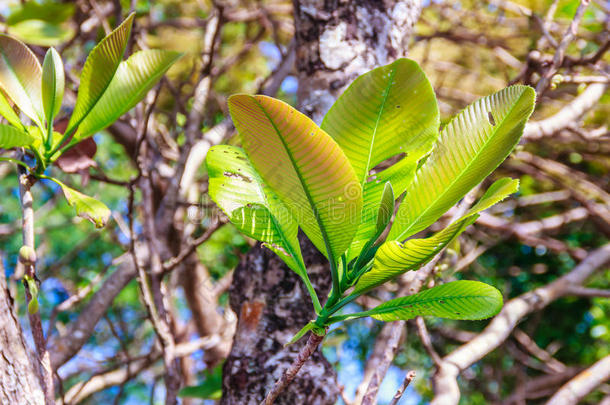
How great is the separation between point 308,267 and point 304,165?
393 mm

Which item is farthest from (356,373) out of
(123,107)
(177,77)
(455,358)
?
(123,107)

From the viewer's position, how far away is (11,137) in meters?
0.62

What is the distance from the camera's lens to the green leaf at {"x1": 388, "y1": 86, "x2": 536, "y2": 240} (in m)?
0.53

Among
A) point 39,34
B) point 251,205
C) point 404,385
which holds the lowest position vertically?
point 404,385

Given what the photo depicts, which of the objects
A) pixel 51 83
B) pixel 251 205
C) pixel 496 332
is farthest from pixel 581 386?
pixel 51 83

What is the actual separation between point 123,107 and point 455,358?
2.63 feet

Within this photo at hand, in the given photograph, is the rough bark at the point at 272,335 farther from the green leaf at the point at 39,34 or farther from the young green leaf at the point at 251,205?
the green leaf at the point at 39,34

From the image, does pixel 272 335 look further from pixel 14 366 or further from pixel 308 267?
pixel 14 366

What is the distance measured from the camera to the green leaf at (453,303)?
20.4 inches

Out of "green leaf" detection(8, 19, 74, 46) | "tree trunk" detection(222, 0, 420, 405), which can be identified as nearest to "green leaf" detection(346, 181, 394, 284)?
"tree trunk" detection(222, 0, 420, 405)

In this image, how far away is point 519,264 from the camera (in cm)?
271

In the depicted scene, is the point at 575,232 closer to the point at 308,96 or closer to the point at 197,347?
the point at 197,347

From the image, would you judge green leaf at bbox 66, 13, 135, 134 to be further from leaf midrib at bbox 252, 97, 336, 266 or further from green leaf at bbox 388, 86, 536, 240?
green leaf at bbox 388, 86, 536, 240

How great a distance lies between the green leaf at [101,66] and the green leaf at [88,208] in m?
0.12
